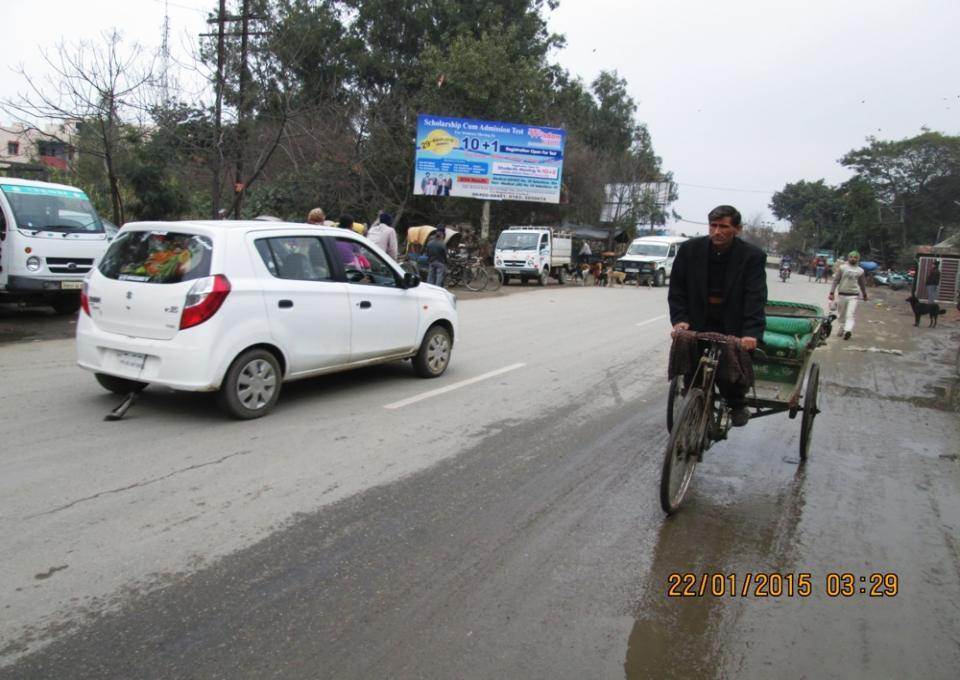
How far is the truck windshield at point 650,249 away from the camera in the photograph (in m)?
31.9

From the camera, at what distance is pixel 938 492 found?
5.04m

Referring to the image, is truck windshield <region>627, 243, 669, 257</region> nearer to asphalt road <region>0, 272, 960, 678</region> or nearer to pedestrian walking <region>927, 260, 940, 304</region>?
pedestrian walking <region>927, 260, 940, 304</region>

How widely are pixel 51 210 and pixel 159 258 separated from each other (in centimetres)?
725

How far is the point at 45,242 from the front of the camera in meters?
10.9

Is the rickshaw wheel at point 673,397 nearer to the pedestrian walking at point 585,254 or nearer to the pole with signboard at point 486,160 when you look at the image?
the pole with signboard at point 486,160

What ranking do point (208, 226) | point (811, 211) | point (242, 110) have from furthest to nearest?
point (811, 211)
point (242, 110)
point (208, 226)

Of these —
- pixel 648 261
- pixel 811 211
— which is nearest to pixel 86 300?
pixel 648 261

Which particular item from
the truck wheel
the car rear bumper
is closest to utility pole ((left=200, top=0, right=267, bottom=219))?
the truck wheel

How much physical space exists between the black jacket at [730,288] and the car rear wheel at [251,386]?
3.34 meters

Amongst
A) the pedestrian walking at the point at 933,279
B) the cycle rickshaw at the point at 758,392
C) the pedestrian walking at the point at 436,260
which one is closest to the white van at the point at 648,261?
the pedestrian walking at the point at 933,279

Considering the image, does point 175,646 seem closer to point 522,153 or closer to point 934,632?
point 934,632

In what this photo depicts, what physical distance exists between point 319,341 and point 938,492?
4.99m

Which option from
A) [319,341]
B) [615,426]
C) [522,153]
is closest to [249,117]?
[522,153]

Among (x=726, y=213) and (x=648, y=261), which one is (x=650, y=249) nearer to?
(x=648, y=261)
